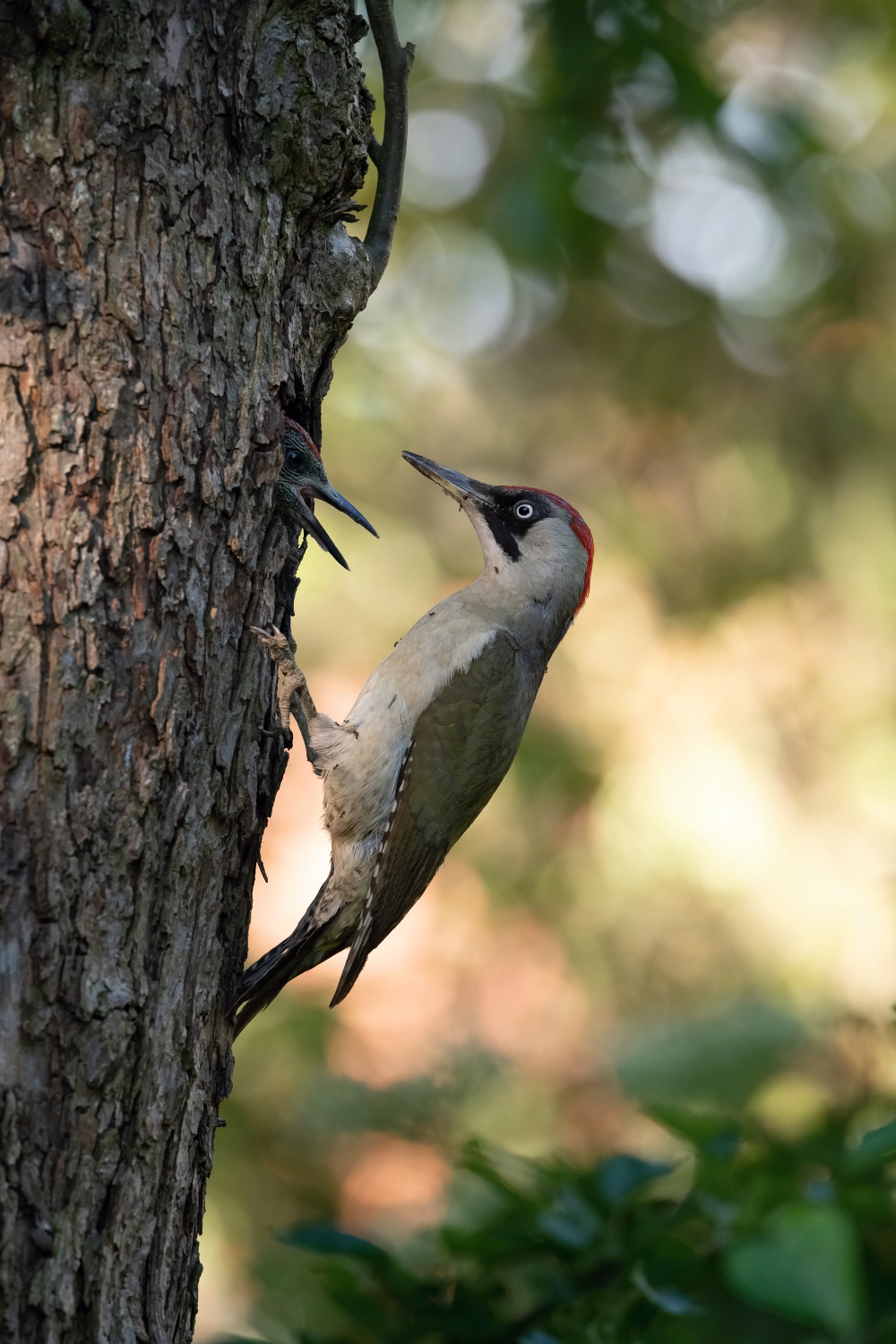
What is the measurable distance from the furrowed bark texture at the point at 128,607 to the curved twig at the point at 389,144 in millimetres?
533

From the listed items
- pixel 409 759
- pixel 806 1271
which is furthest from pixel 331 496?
pixel 806 1271

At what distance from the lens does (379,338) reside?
743cm

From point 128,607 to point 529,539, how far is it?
192cm

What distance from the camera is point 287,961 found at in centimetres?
267

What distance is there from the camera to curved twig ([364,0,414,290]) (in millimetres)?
2688

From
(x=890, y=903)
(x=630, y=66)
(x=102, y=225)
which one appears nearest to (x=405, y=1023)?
(x=890, y=903)

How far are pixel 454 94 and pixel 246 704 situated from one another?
5.64 meters

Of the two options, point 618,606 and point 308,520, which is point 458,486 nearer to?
point 308,520

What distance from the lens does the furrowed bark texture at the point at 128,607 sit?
1719mm

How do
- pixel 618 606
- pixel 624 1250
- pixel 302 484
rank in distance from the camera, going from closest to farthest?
pixel 624 1250 < pixel 302 484 < pixel 618 606

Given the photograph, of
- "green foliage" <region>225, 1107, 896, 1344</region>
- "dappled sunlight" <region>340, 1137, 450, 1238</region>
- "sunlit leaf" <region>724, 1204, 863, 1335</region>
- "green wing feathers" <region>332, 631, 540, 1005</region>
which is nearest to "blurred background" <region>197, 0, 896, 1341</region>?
"dappled sunlight" <region>340, 1137, 450, 1238</region>

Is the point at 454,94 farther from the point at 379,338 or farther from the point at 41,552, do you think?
the point at 41,552

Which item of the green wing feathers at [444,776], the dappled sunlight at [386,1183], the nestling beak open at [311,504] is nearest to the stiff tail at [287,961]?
the green wing feathers at [444,776]

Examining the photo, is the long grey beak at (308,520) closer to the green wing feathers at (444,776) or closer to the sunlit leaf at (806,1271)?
the green wing feathers at (444,776)
